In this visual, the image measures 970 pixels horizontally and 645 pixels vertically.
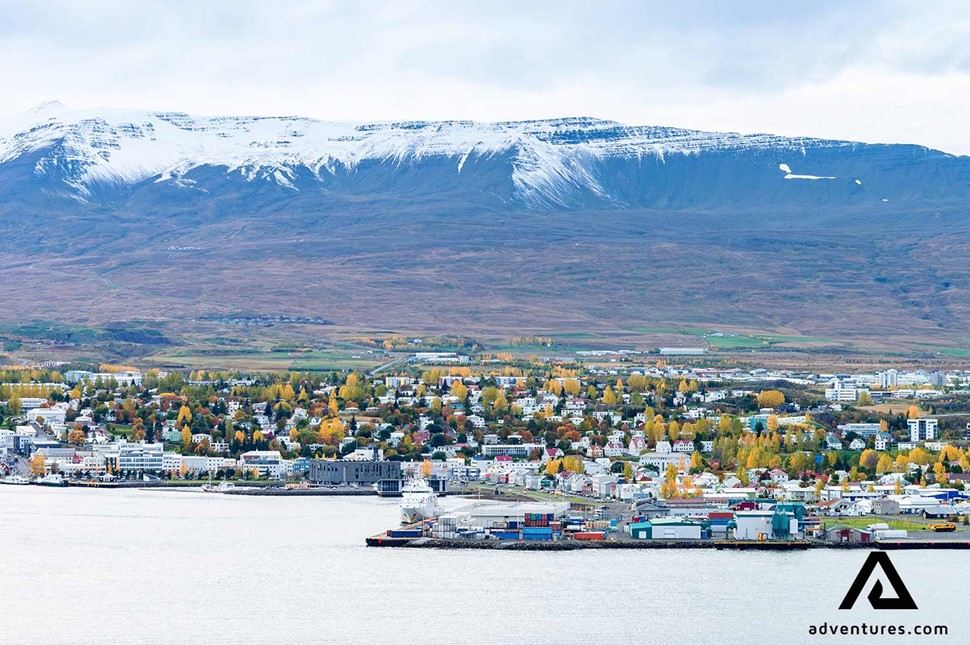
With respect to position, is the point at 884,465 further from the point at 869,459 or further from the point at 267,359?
the point at 267,359

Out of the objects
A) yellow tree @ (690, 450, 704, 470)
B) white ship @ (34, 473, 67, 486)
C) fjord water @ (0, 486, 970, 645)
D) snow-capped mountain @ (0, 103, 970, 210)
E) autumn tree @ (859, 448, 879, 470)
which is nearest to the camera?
fjord water @ (0, 486, 970, 645)

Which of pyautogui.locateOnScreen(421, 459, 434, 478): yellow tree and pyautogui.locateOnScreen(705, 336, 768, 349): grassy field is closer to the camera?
pyautogui.locateOnScreen(421, 459, 434, 478): yellow tree

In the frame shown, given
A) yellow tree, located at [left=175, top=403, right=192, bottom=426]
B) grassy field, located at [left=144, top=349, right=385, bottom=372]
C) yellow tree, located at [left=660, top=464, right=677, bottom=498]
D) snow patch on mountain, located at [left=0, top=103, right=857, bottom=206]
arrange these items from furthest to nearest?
1. snow patch on mountain, located at [left=0, top=103, right=857, bottom=206]
2. grassy field, located at [left=144, top=349, right=385, bottom=372]
3. yellow tree, located at [left=175, top=403, right=192, bottom=426]
4. yellow tree, located at [left=660, top=464, right=677, bottom=498]

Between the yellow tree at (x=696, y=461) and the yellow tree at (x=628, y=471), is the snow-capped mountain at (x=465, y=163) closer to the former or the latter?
the yellow tree at (x=696, y=461)

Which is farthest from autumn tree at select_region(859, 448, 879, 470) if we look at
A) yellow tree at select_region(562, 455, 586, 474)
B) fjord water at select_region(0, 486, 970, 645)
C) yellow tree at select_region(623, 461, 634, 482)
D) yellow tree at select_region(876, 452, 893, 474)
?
fjord water at select_region(0, 486, 970, 645)

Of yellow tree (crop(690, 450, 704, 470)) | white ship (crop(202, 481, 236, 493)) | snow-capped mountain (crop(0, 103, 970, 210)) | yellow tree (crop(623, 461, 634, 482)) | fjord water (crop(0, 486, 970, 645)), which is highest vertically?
snow-capped mountain (crop(0, 103, 970, 210))

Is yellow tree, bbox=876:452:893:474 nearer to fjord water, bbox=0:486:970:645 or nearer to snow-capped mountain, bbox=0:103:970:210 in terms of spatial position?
fjord water, bbox=0:486:970:645

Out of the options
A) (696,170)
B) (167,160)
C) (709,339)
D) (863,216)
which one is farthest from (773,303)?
(167,160)

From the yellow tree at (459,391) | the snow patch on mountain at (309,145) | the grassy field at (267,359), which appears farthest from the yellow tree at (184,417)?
the snow patch on mountain at (309,145)
